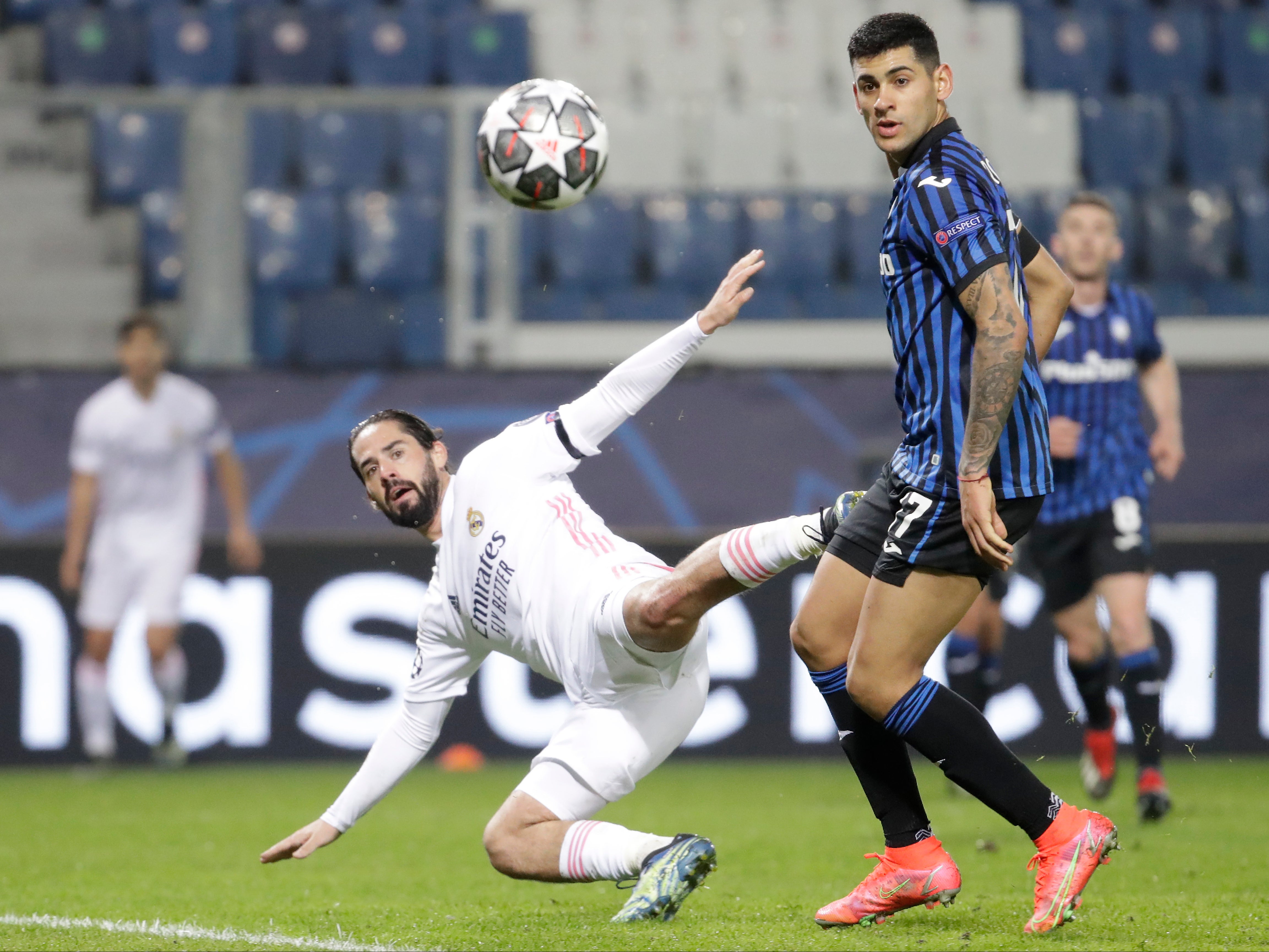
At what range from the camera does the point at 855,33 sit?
383 centimetres

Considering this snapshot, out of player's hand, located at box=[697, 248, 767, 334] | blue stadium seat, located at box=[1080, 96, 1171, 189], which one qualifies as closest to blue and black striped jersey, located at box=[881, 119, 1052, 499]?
player's hand, located at box=[697, 248, 767, 334]

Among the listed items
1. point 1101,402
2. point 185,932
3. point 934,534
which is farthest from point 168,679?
point 934,534

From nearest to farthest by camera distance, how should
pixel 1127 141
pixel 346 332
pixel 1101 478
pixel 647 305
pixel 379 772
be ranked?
pixel 379 772 → pixel 1101 478 → pixel 346 332 → pixel 647 305 → pixel 1127 141

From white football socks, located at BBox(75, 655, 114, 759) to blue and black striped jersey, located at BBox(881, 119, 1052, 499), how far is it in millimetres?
5526

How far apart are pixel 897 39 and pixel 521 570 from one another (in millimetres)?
1580

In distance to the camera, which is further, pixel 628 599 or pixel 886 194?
pixel 886 194

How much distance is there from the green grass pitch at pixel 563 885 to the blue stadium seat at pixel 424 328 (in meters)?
2.53

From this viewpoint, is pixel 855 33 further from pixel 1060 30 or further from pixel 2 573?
pixel 1060 30

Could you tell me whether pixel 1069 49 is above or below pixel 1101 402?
above

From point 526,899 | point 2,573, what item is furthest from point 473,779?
point 526,899

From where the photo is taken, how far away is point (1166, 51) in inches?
481

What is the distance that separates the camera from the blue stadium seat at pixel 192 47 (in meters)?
11.5

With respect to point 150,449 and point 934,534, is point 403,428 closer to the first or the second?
point 934,534

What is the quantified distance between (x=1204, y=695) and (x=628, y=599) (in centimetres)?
512
